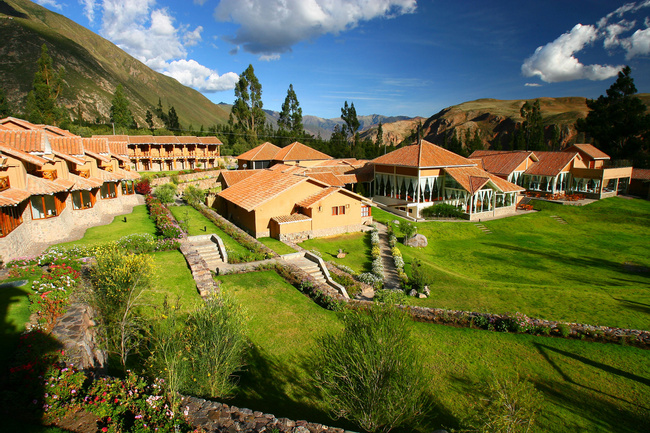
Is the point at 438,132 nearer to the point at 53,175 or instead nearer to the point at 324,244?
the point at 324,244

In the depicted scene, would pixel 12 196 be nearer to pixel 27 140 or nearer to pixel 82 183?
pixel 27 140

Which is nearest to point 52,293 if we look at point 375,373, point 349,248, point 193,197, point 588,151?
point 375,373

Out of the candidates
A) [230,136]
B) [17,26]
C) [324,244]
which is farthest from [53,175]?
[17,26]

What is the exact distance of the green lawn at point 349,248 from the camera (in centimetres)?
2162

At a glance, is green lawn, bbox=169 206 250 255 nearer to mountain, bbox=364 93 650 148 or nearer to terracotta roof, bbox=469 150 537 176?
terracotta roof, bbox=469 150 537 176

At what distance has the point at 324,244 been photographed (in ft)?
80.6

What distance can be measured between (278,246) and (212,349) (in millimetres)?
15169

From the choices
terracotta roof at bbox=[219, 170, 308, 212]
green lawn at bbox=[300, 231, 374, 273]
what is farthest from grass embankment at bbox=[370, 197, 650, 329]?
terracotta roof at bbox=[219, 170, 308, 212]

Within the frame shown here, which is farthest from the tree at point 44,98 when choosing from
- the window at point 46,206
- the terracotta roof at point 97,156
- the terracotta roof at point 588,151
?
the terracotta roof at point 588,151

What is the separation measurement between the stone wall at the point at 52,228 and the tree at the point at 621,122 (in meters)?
68.3

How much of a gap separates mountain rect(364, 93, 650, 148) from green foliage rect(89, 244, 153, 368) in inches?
3795

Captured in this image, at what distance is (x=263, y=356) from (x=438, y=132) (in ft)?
468

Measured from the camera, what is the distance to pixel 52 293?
396 inches

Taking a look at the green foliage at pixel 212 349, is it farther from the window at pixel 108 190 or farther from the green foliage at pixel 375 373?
the window at pixel 108 190
